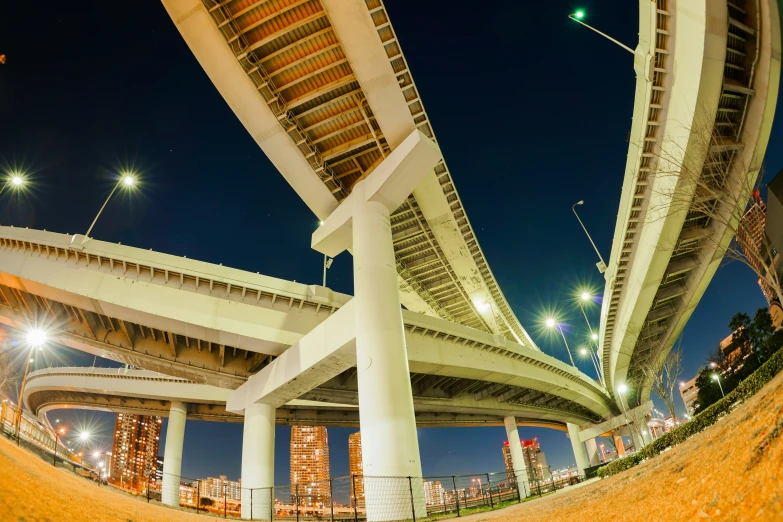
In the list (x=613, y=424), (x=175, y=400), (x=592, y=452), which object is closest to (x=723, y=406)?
(x=175, y=400)

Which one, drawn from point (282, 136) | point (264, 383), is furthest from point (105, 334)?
point (282, 136)

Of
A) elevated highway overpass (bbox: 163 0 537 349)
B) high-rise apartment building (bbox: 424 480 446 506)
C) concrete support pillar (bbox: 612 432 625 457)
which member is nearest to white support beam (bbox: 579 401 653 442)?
concrete support pillar (bbox: 612 432 625 457)

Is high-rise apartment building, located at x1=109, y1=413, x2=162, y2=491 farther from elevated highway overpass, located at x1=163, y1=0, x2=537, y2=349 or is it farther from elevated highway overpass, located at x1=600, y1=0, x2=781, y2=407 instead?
elevated highway overpass, located at x1=600, y1=0, x2=781, y2=407

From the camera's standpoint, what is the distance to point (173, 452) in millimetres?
33125

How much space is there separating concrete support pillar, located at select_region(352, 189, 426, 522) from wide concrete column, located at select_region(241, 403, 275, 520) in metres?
6.87

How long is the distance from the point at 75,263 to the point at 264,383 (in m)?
11.1

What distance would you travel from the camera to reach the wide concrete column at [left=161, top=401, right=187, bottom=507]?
2936 centimetres

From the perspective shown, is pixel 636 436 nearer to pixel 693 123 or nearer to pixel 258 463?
pixel 693 123

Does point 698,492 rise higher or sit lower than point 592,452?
lower

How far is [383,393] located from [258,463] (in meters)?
9.92

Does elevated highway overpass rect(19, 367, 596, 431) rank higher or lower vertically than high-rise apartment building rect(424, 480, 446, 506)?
higher

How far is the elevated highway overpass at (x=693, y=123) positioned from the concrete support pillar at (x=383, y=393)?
11535 millimetres

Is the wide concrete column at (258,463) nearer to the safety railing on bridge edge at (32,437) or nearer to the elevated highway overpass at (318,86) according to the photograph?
the safety railing on bridge edge at (32,437)

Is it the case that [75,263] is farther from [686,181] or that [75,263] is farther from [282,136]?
[686,181]
